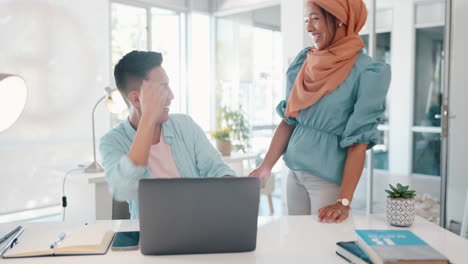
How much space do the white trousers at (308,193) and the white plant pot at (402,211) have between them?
0.87 feet

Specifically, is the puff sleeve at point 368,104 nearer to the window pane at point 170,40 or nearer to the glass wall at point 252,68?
the glass wall at point 252,68

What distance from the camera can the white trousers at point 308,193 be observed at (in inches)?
64.4

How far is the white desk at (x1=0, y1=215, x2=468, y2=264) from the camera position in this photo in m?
1.12

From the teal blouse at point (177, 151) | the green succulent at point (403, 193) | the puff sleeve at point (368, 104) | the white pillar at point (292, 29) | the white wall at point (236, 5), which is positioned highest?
the white wall at point (236, 5)

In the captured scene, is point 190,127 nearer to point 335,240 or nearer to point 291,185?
point 291,185

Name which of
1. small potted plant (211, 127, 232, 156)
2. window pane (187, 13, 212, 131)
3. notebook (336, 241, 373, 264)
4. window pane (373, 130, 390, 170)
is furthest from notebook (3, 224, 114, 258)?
window pane (187, 13, 212, 131)

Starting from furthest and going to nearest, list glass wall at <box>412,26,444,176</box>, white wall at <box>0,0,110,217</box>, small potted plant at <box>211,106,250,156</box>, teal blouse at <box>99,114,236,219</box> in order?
small potted plant at <box>211,106,250,156</box> → white wall at <box>0,0,110,217</box> → glass wall at <box>412,26,444,176</box> → teal blouse at <box>99,114,236,219</box>

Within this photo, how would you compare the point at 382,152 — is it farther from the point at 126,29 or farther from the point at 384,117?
the point at 126,29

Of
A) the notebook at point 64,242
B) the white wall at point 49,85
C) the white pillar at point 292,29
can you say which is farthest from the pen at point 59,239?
the white pillar at point 292,29

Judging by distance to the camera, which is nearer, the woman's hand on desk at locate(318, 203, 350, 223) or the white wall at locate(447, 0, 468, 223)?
the woman's hand on desk at locate(318, 203, 350, 223)

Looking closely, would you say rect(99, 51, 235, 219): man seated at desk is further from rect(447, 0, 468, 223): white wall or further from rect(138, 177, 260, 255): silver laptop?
rect(447, 0, 468, 223): white wall

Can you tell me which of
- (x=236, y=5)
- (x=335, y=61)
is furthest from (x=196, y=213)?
(x=236, y=5)

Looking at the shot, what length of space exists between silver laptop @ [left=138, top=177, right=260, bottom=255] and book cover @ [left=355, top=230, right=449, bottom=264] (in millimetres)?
305

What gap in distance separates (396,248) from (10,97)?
1131 millimetres
